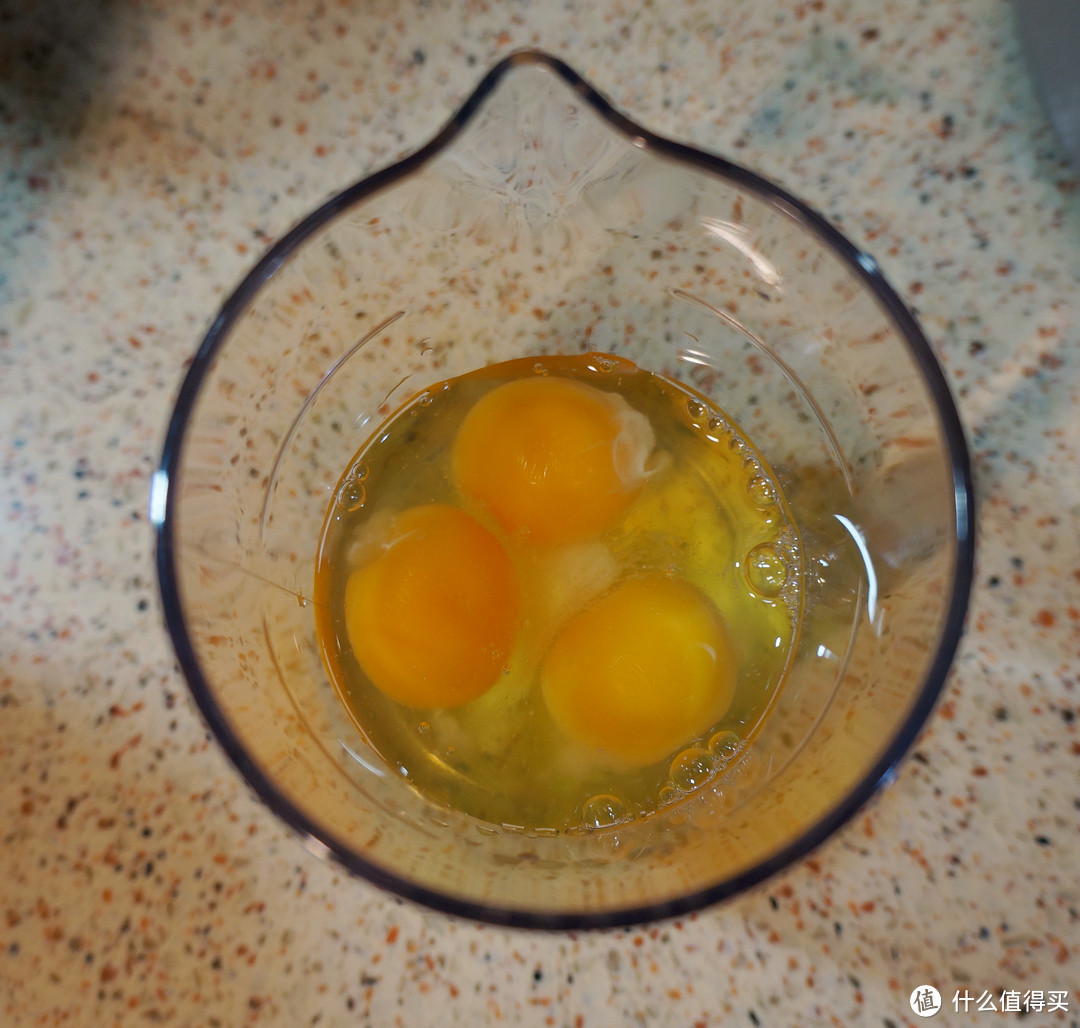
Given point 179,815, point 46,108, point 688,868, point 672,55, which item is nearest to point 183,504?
point 179,815

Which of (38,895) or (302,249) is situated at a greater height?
(302,249)

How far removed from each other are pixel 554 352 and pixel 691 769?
510 mm

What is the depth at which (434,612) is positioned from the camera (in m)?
0.88

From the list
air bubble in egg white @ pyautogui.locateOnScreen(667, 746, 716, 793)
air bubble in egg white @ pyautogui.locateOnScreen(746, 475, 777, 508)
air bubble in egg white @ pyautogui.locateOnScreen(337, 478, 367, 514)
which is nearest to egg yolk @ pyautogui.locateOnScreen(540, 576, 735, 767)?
air bubble in egg white @ pyautogui.locateOnScreen(667, 746, 716, 793)

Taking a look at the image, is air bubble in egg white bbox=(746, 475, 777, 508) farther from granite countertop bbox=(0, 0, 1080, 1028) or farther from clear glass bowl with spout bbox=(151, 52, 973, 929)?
granite countertop bbox=(0, 0, 1080, 1028)

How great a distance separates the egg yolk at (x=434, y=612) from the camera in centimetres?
88

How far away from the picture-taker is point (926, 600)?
2.59 feet

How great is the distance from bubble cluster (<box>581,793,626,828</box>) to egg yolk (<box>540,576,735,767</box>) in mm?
44

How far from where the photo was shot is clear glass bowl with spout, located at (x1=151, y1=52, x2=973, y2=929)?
747 millimetres

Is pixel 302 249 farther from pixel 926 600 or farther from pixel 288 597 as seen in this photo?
pixel 926 600

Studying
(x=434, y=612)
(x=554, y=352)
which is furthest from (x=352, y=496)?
(x=554, y=352)

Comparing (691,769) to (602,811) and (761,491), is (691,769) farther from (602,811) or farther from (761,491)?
(761,491)

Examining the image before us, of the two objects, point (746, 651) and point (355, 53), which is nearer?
point (746, 651)

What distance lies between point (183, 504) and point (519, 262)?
47 centimetres
